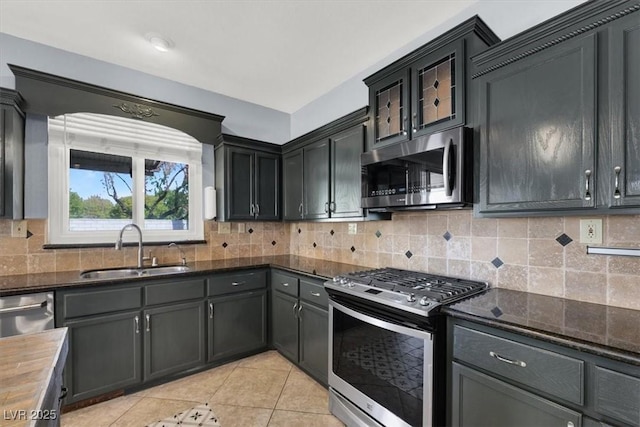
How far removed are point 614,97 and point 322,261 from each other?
8.03 ft

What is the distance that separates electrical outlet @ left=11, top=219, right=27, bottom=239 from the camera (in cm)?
225

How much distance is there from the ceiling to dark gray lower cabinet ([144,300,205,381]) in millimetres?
2164

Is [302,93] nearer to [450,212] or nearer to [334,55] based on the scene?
[334,55]

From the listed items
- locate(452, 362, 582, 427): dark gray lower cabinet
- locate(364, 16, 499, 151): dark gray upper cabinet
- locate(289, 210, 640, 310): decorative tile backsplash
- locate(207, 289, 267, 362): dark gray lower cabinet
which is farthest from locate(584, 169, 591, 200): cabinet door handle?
locate(207, 289, 267, 362): dark gray lower cabinet

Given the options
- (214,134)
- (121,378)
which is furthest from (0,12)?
(121,378)

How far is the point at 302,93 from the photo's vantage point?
332 centimetres

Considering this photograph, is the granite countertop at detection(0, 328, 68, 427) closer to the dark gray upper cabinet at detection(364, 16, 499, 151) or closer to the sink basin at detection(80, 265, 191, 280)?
the sink basin at detection(80, 265, 191, 280)

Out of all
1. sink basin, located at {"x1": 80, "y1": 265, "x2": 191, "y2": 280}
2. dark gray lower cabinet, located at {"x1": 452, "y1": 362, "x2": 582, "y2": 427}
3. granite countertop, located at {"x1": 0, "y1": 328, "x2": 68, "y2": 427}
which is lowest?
dark gray lower cabinet, located at {"x1": 452, "y1": 362, "x2": 582, "y2": 427}

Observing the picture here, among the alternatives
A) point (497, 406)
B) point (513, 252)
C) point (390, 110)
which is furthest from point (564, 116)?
point (497, 406)

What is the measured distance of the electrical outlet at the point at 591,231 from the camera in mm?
1455

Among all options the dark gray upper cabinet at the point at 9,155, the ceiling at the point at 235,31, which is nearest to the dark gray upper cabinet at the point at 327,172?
the ceiling at the point at 235,31

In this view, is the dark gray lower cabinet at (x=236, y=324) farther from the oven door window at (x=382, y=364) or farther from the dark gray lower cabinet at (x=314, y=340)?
the oven door window at (x=382, y=364)

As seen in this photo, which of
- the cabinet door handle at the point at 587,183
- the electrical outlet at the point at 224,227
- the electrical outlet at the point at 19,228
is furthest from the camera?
the electrical outlet at the point at 224,227

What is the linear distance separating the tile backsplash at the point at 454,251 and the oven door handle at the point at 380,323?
721 millimetres
